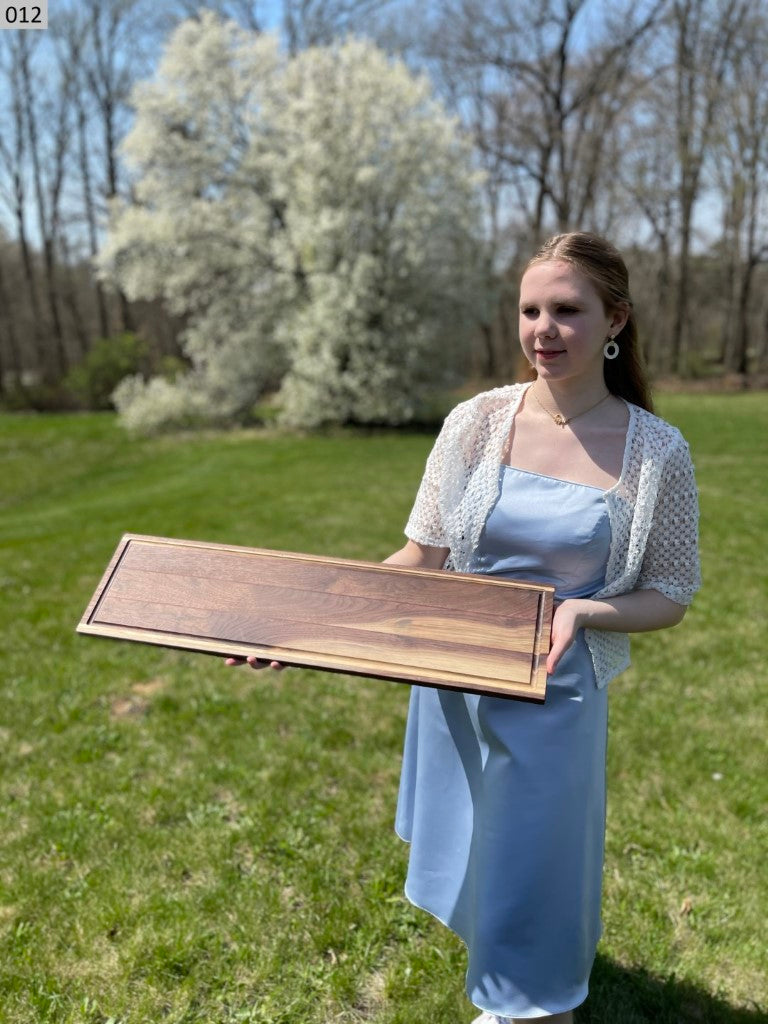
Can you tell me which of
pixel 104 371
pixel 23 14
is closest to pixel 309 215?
pixel 104 371

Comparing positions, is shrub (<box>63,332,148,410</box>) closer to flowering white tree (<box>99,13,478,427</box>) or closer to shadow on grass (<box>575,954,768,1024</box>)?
flowering white tree (<box>99,13,478,427</box>)

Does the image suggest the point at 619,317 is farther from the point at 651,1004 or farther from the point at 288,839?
the point at 288,839

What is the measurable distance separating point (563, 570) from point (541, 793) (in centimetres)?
56

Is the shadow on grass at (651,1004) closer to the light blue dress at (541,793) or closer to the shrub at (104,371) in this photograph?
the light blue dress at (541,793)

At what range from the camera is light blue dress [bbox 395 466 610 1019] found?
1.96 meters

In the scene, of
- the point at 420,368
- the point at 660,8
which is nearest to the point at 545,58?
the point at 660,8

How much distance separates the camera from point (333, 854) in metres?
3.55

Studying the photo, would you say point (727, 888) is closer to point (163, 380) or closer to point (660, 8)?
point (163, 380)

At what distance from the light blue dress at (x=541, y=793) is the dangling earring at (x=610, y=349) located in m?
0.39

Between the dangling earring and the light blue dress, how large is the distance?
0.39m

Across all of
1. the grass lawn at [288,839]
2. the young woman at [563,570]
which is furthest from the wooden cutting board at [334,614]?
the grass lawn at [288,839]

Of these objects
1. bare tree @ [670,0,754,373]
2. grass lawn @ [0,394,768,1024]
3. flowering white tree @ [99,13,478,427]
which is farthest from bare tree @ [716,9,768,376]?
grass lawn @ [0,394,768,1024]

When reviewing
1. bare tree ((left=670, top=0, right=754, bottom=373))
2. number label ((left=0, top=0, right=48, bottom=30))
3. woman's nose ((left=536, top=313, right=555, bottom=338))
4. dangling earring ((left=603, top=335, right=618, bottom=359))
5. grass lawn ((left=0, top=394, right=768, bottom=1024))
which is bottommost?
grass lawn ((left=0, top=394, right=768, bottom=1024))

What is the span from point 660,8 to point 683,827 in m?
32.0
